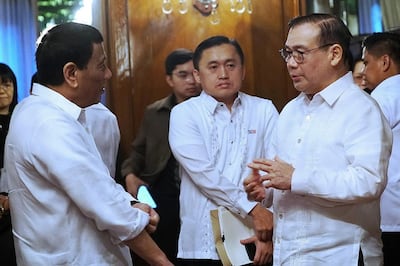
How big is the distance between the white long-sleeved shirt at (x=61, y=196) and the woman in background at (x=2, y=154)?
0.94 metres

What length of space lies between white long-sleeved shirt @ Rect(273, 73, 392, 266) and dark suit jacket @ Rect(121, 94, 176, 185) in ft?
5.44

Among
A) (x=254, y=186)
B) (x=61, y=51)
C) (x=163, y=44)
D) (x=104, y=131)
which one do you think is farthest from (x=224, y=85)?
(x=163, y=44)

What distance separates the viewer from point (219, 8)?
4.81 meters

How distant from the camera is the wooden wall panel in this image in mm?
4648

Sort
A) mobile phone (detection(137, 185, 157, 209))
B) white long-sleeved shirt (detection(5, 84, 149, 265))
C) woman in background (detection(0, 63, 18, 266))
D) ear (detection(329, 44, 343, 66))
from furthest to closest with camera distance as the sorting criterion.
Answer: mobile phone (detection(137, 185, 157, 209))
woman in background (detection(0, 63, 18, 266))
ear (detection(329, 44, 343, 66))
white long-sleeved shirt (detection(5, 84, 149, 265))

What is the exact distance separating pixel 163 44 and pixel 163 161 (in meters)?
1.30

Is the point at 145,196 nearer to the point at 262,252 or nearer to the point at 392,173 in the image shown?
the point at 262,252

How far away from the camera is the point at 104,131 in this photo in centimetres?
285

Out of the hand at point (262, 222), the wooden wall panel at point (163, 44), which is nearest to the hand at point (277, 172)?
the hand at point (262, 222)

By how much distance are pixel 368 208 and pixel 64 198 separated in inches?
37.5

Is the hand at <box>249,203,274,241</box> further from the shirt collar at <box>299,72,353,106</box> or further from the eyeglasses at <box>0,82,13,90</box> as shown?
the eyeglasses at <box>0,82,13,90</box>

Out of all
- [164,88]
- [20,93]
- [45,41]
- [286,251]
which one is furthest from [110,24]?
[286,251]

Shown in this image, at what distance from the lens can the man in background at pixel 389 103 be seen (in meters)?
2.98

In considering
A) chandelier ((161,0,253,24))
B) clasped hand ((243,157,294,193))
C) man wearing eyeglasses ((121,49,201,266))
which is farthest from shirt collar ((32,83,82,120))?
chandelier ((161,0,253,24))
